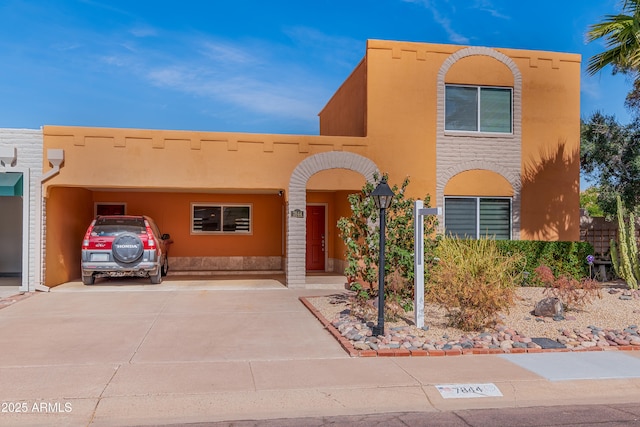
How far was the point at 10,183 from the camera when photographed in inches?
524

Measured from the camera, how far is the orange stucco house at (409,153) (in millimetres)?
14117

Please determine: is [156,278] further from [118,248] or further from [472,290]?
[472,290]

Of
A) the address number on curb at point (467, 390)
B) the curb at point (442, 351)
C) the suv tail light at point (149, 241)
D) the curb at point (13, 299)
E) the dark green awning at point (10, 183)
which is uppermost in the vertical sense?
the dark green awning at point (10, 183)

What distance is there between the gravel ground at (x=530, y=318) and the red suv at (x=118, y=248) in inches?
184

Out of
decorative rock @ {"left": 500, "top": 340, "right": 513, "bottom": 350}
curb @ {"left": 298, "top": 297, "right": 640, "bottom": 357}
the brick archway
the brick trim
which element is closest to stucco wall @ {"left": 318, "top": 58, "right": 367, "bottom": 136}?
the brick archway

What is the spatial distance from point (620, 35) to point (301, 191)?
331 inches

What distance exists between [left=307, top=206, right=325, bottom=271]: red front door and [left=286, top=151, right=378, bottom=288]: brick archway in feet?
12.8

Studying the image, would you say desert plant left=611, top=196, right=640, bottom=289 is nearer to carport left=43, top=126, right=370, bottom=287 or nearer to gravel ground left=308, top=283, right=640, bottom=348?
gravel ground left=308, top=283, right=640, bottom=348

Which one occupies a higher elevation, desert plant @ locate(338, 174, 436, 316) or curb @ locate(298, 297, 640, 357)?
desert plant @ locate(338, 174, 436, 316)

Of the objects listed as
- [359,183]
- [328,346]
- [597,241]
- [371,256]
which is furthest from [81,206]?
[597,241]

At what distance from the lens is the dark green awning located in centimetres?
1329

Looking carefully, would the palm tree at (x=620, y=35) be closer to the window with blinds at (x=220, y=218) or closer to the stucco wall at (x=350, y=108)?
the stucco wall at (x=350, y=108)

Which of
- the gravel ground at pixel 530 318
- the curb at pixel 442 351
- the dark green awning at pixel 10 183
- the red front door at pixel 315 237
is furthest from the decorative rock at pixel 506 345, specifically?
the dark green awning at pixel 10 183

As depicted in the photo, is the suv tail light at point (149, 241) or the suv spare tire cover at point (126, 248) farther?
the suv tail light at point (149, 241)
